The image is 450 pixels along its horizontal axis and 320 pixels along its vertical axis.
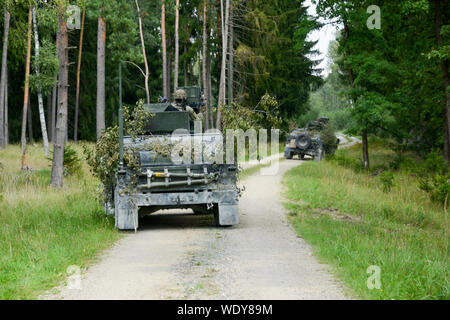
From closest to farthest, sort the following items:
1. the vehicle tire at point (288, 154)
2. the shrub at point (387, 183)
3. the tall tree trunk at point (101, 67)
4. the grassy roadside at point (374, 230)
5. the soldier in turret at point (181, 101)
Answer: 1. the grassy roadside at point (374, 230)
2. the soldier in turret at point (181, 101)
3. the shrub at point (387, 183)
4. the tall tree trunk at point (101, 67)
5. the vehicle tire at point (288, 154)

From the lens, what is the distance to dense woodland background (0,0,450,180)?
70.5ft

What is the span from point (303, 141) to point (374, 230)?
22784 mm

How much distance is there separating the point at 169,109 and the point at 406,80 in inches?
551

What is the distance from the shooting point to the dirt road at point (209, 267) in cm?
618

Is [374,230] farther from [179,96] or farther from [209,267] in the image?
[179,96]

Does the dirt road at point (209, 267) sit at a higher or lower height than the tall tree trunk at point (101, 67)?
lower

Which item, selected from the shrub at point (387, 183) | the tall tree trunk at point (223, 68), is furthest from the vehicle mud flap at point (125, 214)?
the tall tree trunk at point (223, 68)

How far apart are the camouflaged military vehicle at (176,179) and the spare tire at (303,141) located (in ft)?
73.6

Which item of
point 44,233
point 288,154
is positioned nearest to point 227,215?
point 44,233

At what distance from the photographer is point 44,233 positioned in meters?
9.97

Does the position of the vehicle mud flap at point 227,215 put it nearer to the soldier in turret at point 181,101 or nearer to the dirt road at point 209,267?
the dirt road at point 209,267

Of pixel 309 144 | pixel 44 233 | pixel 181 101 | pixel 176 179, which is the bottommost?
pixel 44 233

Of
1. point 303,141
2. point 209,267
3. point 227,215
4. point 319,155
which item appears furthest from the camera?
point 303,141

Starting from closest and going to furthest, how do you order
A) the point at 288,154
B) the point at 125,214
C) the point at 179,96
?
the point at 125,214 < the point at 179,96 < the point at 288,154
